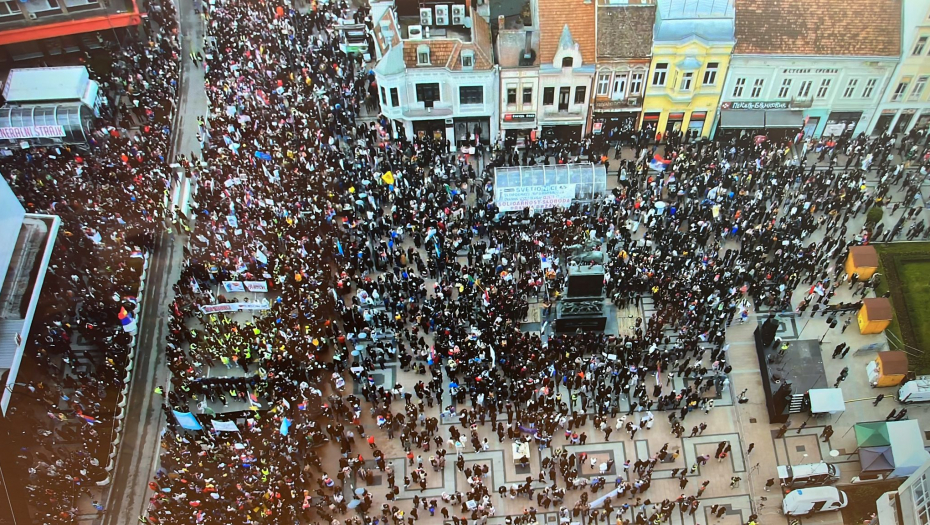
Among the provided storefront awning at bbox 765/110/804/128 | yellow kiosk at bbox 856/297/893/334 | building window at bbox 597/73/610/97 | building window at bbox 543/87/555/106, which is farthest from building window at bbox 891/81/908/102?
building window at bbox 543/87/555/106

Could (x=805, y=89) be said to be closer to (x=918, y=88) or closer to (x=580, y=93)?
(x=918, y=88)

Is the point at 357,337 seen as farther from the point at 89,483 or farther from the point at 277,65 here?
the point at 277,65

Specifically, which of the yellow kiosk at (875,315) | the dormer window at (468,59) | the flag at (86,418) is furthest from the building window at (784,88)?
the flag at (86,418)

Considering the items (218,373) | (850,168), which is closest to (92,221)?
(218,373)

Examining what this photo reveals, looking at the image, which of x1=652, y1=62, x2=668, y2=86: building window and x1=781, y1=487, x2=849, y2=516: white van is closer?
x1=781, y1=487, x2=849, y2=516: white van

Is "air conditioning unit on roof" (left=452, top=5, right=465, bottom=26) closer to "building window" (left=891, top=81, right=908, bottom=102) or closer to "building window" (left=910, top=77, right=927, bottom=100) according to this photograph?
"building window" (left=891, top=81, right=908, bottom=102)
